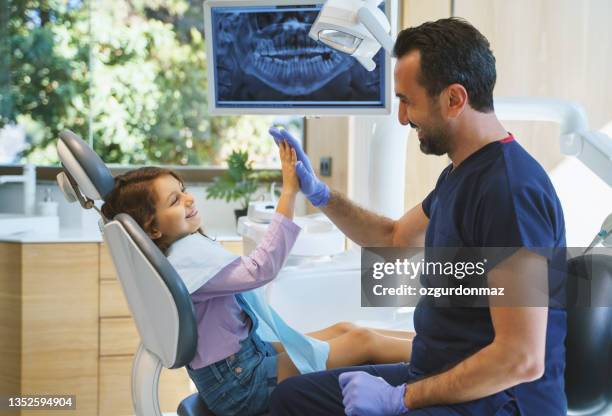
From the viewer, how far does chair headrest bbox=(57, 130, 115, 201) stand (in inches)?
56.7

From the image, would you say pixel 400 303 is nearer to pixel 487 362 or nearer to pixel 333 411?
pixel 333 411

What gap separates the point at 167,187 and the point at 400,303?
1069 millimetres

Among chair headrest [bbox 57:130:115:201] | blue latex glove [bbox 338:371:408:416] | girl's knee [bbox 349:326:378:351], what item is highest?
chair headrest [bbox 57:130:115:201]

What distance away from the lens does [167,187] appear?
166 cm

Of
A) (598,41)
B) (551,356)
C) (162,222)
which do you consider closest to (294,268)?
(162,222)

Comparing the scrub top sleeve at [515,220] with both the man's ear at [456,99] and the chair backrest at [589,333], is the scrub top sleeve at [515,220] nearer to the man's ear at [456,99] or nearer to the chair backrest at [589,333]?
the man's ear at [456,99]

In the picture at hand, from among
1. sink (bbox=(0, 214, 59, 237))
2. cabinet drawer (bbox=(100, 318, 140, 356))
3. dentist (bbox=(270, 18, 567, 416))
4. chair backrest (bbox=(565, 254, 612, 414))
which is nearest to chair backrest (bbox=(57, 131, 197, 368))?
dentist (bbox=(270, 18, 567, 416))

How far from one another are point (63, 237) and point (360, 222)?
6.23ft

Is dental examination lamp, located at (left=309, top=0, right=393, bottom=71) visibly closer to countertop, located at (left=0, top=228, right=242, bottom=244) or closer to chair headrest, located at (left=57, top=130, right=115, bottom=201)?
chair headrest, located at (left=57, top=130, right=115, bottom=201)

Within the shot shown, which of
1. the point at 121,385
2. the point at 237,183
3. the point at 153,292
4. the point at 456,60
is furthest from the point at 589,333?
the point at 121,385

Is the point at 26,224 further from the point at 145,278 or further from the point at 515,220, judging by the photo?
the point at 515,220

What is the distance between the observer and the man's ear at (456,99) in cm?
135

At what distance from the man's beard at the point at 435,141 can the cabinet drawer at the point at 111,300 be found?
87.5 inches

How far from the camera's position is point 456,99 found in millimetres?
1361
